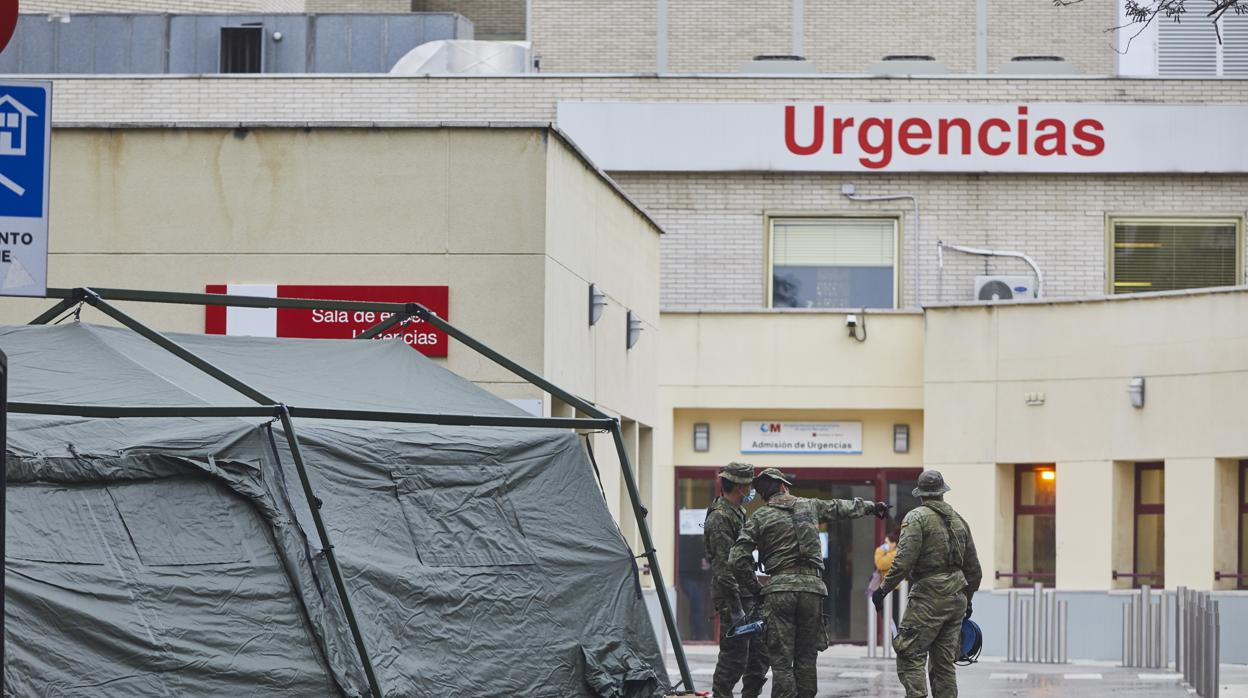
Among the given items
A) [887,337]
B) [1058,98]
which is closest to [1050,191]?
[1058,98]

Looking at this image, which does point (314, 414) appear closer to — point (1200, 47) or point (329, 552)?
point (329, 552)

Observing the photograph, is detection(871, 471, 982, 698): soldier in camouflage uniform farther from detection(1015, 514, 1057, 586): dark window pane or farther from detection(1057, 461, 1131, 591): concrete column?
detection(1015, 514, 1057, 586): dark window pane

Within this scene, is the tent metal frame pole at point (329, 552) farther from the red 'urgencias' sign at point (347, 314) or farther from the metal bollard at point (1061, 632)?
the metal bollard at point (1061, 632)

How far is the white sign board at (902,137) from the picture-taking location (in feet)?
86.6

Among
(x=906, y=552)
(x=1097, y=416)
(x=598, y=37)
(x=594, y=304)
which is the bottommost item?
(x=906, y=552)

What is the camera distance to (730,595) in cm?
1330

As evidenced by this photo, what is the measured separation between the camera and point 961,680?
18719mm

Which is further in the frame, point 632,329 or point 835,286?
point 835,286

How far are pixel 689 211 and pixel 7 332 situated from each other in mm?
16335

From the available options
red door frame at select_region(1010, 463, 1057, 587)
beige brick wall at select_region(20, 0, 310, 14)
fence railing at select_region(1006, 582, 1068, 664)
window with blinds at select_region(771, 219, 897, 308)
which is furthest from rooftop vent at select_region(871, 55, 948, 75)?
beige brick wall at select_region(20, 0, 310, 14)

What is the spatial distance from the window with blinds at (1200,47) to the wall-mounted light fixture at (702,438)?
33.5ft

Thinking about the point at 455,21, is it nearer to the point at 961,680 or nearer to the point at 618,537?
the point at 961,680

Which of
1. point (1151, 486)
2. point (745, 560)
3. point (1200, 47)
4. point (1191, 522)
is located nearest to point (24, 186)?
point (745, 560)

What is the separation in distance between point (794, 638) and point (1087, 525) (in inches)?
425
